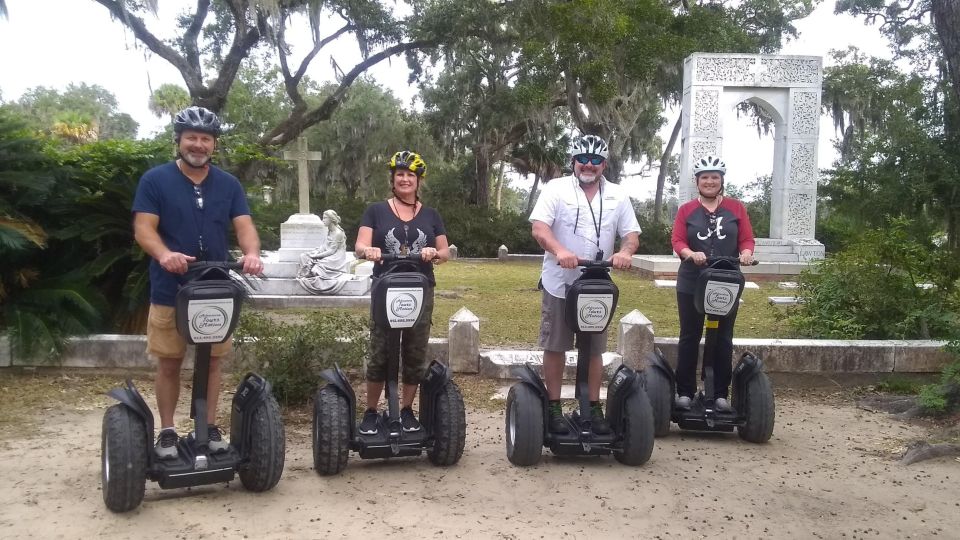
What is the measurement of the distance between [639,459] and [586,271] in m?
1.08

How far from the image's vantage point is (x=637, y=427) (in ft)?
12.6

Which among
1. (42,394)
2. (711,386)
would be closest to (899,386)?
(711,386)

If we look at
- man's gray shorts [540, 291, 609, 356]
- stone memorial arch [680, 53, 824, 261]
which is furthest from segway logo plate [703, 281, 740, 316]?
stone memorial arch [680, 53, 824, 261]

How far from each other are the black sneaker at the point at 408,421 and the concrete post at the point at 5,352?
11.0 ft

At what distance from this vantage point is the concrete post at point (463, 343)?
5.68 metres

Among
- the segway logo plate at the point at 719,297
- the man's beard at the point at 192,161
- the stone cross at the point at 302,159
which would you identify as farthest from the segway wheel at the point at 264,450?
the stone cross at the point at 302,159

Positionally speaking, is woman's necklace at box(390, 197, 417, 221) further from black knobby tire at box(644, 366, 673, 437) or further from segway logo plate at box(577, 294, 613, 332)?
black knobby tire at box(644, 366, 673, 437)

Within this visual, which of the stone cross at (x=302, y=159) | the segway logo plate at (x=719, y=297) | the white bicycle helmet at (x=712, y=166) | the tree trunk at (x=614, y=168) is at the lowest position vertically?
the segway logo plate at (x=719, y=297)

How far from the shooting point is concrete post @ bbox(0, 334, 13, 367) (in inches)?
207

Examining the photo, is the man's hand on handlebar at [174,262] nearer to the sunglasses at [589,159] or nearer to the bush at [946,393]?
the sunglasses at [589,159]

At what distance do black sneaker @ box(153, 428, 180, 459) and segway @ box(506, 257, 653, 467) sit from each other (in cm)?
172

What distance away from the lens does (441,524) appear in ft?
10.3

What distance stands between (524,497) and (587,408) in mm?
711

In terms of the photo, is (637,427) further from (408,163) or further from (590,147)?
(408,163)
